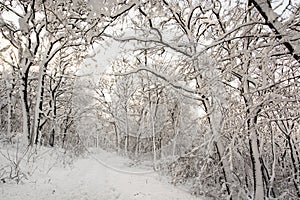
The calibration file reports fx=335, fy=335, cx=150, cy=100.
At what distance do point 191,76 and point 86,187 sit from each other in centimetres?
437

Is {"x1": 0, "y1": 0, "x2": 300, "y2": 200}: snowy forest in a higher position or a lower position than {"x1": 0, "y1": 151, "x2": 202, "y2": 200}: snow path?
higher

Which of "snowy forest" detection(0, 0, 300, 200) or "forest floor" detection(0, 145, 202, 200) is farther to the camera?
"forest floor" detection(0, 145, 202, 200)

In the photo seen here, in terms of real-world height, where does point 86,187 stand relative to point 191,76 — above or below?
below

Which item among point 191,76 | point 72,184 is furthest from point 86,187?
point 191,76

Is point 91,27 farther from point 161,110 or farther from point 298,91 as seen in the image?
point 161,110

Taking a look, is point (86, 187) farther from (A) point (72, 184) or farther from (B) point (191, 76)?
(B) point (191, 76)

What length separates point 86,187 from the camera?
789 cm

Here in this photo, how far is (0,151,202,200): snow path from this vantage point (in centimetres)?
689

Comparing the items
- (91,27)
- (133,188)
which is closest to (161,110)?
(133,188)

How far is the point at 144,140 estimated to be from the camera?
24.3m

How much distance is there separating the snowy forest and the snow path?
22 centimetres

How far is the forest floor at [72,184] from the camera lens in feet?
22.9

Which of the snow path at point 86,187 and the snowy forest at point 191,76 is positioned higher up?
the snowy forest at point 191,76

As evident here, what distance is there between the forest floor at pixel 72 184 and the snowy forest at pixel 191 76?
0.12 meters
